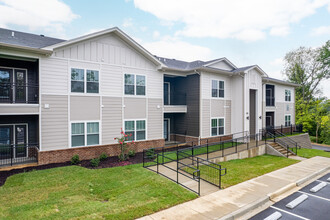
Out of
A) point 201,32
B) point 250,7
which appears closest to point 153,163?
point 250,7

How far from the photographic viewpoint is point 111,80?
41.6 ft

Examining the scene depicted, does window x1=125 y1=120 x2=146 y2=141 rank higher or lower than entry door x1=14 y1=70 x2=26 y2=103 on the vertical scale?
lower

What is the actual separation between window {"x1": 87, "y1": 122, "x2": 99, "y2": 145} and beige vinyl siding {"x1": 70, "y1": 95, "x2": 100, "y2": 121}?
1.45 ft

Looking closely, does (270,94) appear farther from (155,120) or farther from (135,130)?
(135,130)

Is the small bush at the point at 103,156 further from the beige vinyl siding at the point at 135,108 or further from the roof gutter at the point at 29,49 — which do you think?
the roof gutter at the point at 29,49

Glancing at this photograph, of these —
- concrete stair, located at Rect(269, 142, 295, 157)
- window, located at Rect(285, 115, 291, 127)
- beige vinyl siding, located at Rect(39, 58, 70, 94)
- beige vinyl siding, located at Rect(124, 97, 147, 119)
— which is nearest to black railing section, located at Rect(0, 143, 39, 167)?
beige vinyl siding, located at Rect(39, 58, 70, 94)

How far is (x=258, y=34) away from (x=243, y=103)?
2802 centimetres

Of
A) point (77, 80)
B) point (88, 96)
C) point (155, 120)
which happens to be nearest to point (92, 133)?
point (88, 96)

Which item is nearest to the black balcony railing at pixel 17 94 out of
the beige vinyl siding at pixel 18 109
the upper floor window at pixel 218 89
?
the beige vinyl siding at pixel 18 109

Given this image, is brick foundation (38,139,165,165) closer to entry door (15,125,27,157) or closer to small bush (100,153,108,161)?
small bush (100,153,108,161)

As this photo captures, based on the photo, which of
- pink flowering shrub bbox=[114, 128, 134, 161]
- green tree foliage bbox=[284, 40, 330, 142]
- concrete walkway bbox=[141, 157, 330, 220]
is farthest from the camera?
green tree foliage bbox=[284, 40, 330, 142]

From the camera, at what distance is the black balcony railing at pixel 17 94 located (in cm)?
1100

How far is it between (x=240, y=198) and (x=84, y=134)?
927cm

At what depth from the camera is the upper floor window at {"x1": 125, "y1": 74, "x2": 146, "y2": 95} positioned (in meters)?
13.4
